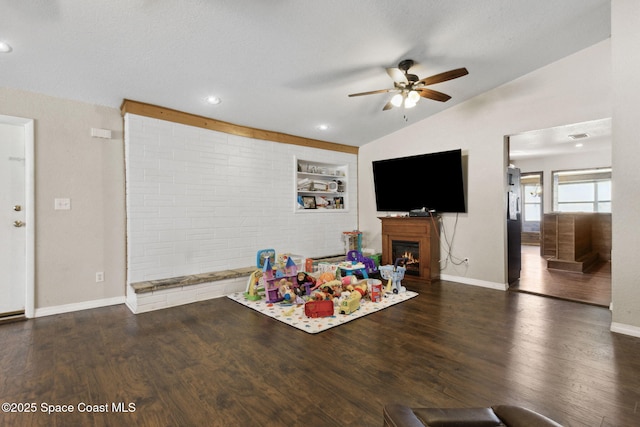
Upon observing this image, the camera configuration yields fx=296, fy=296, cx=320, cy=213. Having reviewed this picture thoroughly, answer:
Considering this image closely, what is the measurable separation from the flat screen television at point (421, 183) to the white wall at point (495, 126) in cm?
17

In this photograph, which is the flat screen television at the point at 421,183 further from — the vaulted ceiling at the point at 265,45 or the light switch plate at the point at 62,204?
the light switch plate at the point at 62,204

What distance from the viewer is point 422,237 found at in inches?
175

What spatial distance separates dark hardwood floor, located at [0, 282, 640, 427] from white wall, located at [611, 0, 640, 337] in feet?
1.03

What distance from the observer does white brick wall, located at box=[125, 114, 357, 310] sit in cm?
346

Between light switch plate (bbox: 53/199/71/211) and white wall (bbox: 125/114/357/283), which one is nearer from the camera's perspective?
light switch plate (bbox: 53/199/71/211)

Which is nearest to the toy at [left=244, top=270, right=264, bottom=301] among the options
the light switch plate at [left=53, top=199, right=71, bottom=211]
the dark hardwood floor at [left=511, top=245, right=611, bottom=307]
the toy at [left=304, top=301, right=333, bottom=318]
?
the toy at [left=304, top=301, right=333, bottom=318]

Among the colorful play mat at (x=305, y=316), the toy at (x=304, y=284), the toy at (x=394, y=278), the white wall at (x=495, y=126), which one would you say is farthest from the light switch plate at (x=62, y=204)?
the white wall at (x=495, y=126)

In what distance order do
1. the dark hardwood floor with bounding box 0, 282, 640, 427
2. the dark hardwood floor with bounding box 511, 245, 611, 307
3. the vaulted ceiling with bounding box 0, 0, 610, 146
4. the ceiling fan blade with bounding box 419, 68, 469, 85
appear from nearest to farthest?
1. the dark hardwood floor with bounding box 0, 282, 640, 427
2. the vaulted ceiling with bounding box 0, 0, 610, 146
3. the ceiling fan blade with bounding box 419, 68, 469, 85
4. the dark hardwood floor with bounding box 511, 245, 611, 307

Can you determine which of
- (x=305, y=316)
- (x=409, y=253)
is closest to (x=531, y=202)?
(x=409, y=253)

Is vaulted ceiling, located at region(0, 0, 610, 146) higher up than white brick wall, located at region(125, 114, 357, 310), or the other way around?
vaulted ceiling, located at region(0, 0, 610, 146)

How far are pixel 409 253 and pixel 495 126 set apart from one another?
2.17m

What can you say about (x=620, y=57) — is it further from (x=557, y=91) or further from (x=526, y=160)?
(x=526, y=160)

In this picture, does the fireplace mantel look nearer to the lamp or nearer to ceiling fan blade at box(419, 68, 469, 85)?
the lamp

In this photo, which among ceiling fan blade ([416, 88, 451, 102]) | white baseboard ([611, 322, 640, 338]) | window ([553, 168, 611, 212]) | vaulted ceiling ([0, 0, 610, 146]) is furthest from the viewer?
window ([553, 168, 611, 212])
